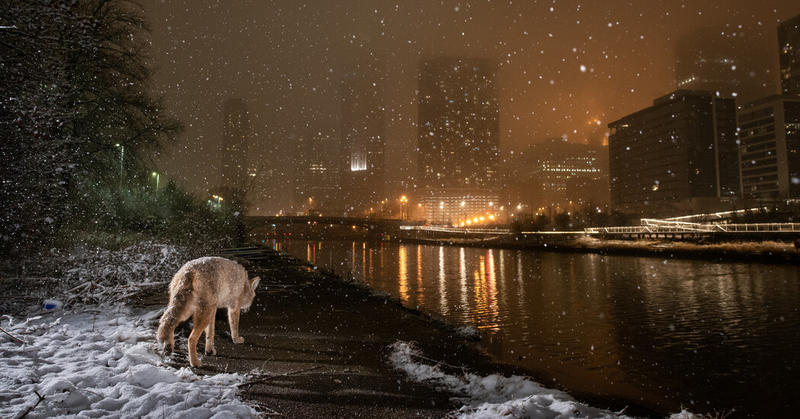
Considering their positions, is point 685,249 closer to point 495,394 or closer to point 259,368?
point 495,394

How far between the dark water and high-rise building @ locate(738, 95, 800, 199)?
149671mm

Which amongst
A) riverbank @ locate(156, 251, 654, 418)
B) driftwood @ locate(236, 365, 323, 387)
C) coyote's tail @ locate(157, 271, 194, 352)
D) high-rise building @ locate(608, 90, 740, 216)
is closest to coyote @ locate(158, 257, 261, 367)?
coyote's tail @ locate(157, 271, 194, 352)

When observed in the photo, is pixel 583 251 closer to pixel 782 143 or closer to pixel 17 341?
pixel 17 341

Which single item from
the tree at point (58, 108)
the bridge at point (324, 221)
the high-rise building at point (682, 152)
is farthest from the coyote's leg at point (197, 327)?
the high-rise building at point (682, 152)

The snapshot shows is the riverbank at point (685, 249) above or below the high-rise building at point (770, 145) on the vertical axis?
below

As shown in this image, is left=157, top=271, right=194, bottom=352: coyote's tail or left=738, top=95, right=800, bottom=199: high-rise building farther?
left=738, top=95, right=800, bottom=199: high-rise building

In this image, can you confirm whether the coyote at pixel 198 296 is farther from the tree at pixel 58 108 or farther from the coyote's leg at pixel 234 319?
the tree at pixel 58 108

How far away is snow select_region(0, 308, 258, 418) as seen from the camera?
4.21m

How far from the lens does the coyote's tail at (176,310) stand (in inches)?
209

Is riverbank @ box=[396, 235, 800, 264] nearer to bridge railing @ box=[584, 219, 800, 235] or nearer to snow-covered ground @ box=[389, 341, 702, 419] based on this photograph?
bridge railing @ box=[584, 219, 800, 235]

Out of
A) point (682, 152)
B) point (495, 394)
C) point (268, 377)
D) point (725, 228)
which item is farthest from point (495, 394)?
point (682, 152)

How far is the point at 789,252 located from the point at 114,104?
47.0 metres

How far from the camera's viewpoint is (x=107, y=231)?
20.3m

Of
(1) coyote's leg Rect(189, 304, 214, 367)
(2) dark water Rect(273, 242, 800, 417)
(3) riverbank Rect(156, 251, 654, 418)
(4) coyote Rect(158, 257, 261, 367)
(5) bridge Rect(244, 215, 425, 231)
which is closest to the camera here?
(3) riverbank Rect(156, 251, 654, 418)
